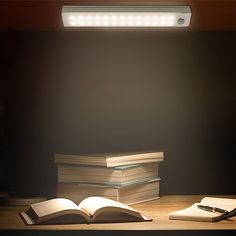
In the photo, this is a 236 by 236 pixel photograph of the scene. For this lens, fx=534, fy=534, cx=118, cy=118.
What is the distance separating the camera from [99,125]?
83.4 inches

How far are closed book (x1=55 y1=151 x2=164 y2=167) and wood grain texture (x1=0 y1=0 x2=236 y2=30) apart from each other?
46 centimetres

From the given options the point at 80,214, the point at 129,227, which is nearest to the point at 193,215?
the point at 129,227

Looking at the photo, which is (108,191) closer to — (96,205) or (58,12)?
(96,205)

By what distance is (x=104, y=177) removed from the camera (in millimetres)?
1815

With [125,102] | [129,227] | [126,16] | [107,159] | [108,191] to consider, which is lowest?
[129,227]

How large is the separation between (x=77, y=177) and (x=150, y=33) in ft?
2.15

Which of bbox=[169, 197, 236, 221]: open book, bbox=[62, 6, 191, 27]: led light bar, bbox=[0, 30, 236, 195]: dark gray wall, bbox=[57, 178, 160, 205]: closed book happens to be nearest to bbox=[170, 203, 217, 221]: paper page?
bbox=[169, 197, 236, 221]: open book

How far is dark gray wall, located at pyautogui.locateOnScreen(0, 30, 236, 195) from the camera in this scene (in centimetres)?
210

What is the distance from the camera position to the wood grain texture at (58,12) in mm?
1746

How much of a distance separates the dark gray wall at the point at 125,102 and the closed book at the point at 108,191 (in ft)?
0.81

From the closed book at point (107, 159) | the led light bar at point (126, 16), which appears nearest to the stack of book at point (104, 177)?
the closed book at point (107, 159)

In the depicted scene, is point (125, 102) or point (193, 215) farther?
point (125, 102)

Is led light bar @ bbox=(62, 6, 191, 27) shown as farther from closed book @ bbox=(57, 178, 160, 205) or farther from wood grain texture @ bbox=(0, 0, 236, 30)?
closed book @ bbox=(57, 178, 160, 205)

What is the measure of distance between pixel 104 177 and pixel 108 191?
51 mm
